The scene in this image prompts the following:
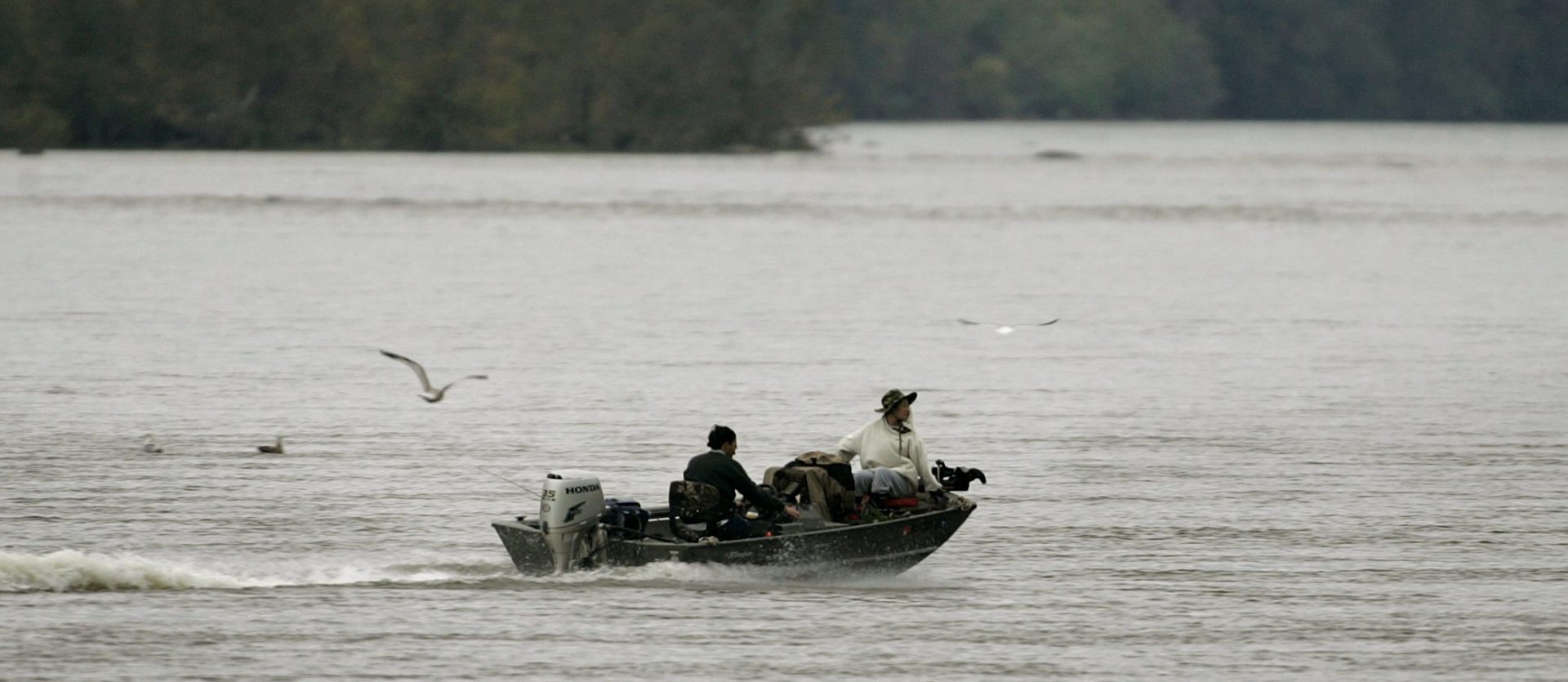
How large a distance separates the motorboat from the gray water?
0.25 meters

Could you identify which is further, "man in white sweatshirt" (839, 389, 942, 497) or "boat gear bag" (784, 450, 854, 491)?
"man in white sweatshirt" (839, 389, 942, 497)

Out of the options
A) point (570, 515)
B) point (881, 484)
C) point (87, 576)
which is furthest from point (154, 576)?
point (881, 484)

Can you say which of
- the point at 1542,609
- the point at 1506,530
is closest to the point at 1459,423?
the point at 1506,530

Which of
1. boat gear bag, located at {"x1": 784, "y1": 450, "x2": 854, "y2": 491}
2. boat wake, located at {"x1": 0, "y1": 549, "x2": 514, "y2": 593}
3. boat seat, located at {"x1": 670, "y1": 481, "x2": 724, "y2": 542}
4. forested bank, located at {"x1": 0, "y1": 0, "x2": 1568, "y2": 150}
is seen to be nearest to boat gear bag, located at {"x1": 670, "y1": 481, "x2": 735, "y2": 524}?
boat seat, located at {"x1": 670, "y1": 481, "x2": 724, "y2": 542}

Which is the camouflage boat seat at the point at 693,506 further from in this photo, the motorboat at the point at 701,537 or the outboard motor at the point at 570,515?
the outboard motor at the point at 570,515

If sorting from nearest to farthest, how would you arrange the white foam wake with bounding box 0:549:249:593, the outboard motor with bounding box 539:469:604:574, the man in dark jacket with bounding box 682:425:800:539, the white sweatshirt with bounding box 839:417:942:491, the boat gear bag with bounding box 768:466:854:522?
the outboard motor with bounding box 539:469:604:574 < the man in dark jacket with bounding box 682:425:800:539 < the white foam wake with bounding box 0:549:249:593 < the boat gear bag with bounding box 768:466:854:522 < the white sweatshirt with bounding box 839:417:942:491

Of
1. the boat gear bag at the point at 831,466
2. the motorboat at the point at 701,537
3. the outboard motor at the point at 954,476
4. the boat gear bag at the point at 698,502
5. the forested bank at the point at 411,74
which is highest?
the forested bank at the point at 411,74

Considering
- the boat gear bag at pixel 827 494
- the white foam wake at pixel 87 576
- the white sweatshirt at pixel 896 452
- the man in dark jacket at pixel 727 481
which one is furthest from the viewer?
the white sweatshirt at pixel 896 452

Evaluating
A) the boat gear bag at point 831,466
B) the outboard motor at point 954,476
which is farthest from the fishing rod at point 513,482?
the outboard motor at point 954,476

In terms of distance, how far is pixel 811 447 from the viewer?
1127 inches

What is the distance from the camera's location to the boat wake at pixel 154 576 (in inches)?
813

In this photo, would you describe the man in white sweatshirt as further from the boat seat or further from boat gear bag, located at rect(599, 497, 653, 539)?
boat gear bag, located at rect(599, 497, 653, 539)

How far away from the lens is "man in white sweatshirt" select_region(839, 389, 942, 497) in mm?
21047

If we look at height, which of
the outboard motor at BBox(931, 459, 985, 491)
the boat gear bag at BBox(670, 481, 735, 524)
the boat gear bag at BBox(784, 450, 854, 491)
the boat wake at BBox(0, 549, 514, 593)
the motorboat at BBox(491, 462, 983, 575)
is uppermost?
the boat gear bag at BBox(784, 450, 854, 491)
